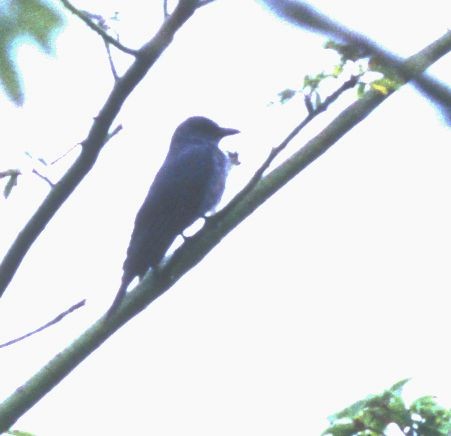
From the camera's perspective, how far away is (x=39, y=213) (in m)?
2.90

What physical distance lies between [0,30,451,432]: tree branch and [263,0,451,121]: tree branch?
98.7 inches

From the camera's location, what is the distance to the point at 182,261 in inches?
173

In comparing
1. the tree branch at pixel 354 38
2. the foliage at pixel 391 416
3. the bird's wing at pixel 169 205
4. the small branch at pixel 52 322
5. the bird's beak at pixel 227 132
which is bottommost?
the tree branch at pixel 354 38

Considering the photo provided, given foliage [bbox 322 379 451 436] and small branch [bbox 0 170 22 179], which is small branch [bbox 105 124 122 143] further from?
foliage [bbox 322 379 451 436]

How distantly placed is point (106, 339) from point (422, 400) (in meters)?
1.74

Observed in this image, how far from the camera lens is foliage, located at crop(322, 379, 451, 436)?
14.5 ft

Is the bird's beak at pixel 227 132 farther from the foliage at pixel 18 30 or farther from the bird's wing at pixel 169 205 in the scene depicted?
the foliage at pixel 18 30

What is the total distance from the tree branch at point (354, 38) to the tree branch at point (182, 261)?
8.22 feet

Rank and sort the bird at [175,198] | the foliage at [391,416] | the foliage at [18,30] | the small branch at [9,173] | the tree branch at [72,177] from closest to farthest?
the foliage at [18,30] < the tree branch at [72,177] < the small branch at [9,173] < the foliage at [391,416] < the bird at [175,198]

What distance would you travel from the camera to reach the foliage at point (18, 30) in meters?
0.87

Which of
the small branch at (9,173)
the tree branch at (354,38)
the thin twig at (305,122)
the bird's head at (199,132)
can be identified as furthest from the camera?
the bird's head at (199,132)

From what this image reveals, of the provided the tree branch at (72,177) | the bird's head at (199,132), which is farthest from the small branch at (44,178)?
the bird's head at (199,132)

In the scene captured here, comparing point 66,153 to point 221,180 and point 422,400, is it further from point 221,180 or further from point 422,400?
point 221,180

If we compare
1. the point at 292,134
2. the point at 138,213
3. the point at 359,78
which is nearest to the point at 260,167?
the point at 292,134
